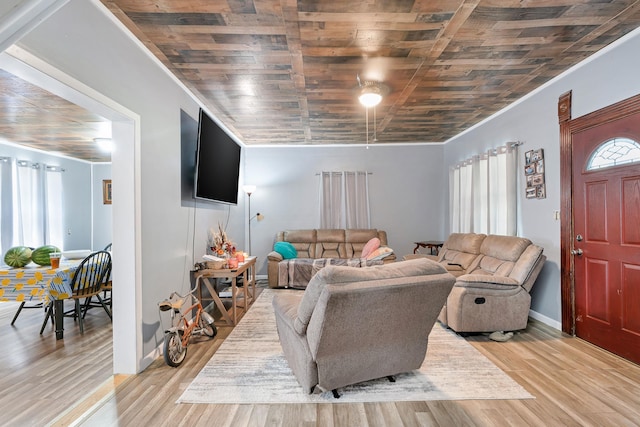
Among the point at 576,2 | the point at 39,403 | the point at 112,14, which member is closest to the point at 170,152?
the point at 112,14

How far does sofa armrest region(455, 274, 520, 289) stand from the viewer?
3.12 meters

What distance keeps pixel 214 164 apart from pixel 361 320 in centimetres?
268

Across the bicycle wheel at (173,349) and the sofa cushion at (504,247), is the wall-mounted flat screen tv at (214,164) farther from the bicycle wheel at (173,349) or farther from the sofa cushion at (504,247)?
the sofa cushion at (504,247)

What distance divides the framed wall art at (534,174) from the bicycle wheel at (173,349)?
4.01 metres

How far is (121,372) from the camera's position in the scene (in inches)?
95.3

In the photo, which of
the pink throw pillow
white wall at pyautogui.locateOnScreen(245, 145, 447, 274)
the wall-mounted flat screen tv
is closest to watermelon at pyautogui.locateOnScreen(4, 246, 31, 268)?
the wall-mounted flat screen tv

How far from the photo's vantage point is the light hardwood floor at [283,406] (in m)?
1.89

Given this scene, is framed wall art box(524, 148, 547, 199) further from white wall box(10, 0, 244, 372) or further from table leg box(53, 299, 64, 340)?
table leg box(53, 299, 64, 340)

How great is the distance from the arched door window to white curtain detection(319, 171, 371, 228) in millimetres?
3628

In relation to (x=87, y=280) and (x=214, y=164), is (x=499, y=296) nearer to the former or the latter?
(x=214, y=164)

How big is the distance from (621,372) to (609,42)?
8.73 feet

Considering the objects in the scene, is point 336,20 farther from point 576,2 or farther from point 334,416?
point 334,416

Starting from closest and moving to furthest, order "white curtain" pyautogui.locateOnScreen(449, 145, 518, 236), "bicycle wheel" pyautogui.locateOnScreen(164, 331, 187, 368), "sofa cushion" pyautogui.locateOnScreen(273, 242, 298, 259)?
"bicycle wheel" pyautogui.locateOnScreen(164, 331, 187, 368) → "white curtain" pyautogui.locateOnScreen(449, 145, 518, 236) → "sofa cushion" pyautogui.locateOnScreen(273, 242, 298, 259)

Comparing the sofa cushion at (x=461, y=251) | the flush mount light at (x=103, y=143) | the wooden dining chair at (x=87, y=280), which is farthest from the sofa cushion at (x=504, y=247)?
the flush mount light at (x=103, y=143)
